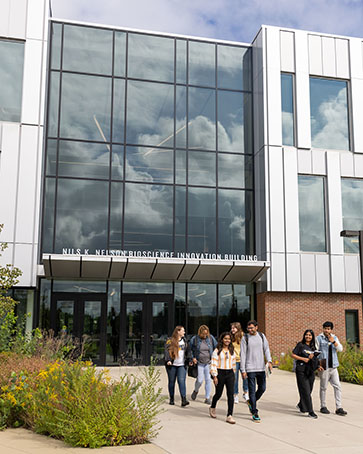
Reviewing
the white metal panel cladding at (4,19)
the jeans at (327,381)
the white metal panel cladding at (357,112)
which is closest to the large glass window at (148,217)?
the white metal panel cladding at (4,19)

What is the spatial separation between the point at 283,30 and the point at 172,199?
868cm

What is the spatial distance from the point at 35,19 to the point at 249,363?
16.3 meters

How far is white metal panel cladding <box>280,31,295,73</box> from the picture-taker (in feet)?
72.8

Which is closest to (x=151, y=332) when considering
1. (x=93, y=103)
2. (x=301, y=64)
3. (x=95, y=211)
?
(x=95, y=211)

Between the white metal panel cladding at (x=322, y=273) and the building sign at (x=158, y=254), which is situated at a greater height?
the building sign at (x=158, y=254)

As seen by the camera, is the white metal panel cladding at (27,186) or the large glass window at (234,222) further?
the large glass window at (234,222)

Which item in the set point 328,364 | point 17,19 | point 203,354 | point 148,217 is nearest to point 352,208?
point 148,217

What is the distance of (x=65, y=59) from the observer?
21.2m

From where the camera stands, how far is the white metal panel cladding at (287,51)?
22.2 metres

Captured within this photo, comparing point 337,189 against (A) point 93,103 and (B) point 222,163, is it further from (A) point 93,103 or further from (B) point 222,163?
(A) point 93,103

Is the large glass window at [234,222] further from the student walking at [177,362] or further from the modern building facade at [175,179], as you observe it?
the student walking at [177,362]

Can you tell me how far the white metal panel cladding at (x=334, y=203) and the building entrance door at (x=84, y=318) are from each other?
9.46 metres

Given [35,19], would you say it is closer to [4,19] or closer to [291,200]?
[4,19]

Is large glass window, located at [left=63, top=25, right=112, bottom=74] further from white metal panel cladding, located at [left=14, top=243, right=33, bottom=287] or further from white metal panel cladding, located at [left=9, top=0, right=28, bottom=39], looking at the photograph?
white metal panel cladding, located at [left=14, top=243, right=33, bottom=287]
